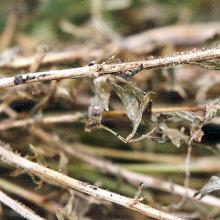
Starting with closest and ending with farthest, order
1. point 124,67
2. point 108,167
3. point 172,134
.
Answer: point 124,67 → point 172,134 → point 108,167

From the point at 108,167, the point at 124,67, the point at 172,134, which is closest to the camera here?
the point at 124,67

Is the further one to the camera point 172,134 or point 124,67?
point 172,134

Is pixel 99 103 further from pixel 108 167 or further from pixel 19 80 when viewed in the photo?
pixel 108 167

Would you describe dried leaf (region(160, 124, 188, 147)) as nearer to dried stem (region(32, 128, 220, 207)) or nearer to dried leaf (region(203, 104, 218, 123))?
dried leaf (region(203, 104, 218, 123))

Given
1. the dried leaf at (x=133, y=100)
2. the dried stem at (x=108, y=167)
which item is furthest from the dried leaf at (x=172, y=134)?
the dried stem at (x=108, y=167)

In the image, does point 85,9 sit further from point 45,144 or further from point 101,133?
point 45,144

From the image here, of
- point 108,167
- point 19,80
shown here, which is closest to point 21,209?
point 19,80

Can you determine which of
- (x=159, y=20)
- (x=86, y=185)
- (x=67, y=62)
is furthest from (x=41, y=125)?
(x=159, y=20)
